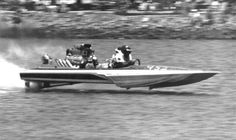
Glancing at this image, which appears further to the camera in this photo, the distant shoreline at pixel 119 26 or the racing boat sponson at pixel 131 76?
the distant shoreline at pixel 119 26

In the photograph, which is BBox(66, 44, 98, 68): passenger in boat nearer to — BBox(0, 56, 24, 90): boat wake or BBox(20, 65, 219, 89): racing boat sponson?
BBox(20, 65, 219, 89): racing boat sponson

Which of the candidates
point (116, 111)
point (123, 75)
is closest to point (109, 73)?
point (123, 75)

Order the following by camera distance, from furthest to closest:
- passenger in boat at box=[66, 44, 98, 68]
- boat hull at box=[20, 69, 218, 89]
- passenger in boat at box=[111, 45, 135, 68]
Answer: passenger in boat at box=[66, 44, 98, 68], passenger in boat at box=[111, 45, 135, 68], boat hull at box=[20, 69, 218, 89]

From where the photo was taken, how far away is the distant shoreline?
57844 mm

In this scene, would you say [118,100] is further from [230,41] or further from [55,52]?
[230,41]

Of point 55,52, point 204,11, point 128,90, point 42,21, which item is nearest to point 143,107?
point 128,90

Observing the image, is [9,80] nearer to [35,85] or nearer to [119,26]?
[35,85]

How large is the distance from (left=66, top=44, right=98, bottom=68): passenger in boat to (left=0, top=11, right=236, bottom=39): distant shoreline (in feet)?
93.1

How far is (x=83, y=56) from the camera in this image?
26828 millimetres

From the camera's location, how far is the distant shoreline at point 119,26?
2277 inches

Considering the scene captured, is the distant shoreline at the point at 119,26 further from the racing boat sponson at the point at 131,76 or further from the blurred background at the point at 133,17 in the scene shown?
the racing boat sponson at the point at 131,76

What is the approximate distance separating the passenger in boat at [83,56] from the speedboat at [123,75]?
207mm

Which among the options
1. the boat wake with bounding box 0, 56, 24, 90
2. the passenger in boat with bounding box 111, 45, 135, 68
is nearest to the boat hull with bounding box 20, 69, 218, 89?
the passenger in boat with bounding box 111, 45, 135, 68

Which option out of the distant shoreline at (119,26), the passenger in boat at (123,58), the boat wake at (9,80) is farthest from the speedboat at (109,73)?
the distant shoreline at (119,26)
